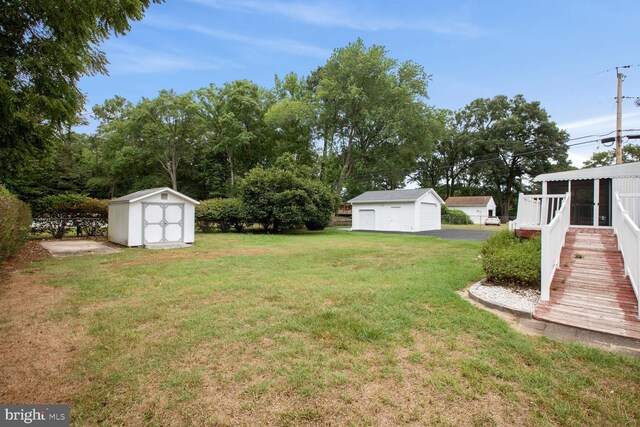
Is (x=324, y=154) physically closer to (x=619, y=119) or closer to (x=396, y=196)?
(x=396, y=196)

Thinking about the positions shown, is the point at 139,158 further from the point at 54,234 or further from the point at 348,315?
the point at 348,315

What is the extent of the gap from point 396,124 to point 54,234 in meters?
22.5

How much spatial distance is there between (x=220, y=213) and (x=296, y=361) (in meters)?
16.4

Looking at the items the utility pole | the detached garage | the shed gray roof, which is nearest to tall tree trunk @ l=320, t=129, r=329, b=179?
the detached garage

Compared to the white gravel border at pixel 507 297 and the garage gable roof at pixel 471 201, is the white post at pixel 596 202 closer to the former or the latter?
the white gravel border at pixel 507 297

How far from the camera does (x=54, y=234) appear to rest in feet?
47.9

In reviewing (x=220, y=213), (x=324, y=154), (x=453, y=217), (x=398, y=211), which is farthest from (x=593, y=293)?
(x=453, y=217)

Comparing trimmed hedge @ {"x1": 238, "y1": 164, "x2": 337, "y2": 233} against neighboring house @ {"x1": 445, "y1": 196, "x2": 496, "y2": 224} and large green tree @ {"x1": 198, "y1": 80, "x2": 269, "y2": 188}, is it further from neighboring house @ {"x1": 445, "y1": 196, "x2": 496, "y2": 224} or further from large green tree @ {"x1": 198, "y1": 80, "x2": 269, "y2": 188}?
neighboring house @ {"x1": 445, "y1": 196, "x2": 496, "y2": 224}

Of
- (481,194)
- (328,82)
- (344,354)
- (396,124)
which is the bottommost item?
(344,354)

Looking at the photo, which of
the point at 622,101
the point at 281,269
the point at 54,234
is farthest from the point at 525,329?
the point at 54,234

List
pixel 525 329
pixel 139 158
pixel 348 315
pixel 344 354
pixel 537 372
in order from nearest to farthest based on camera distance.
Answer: pixel 537 372 → pixel 344 354 → pixel 525 329 → pixel 348 315 → pixel 139 158

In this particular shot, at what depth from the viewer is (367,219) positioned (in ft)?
74.4

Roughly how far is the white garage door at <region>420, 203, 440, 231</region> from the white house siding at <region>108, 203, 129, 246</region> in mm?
17285

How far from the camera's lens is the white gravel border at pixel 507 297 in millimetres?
4305
